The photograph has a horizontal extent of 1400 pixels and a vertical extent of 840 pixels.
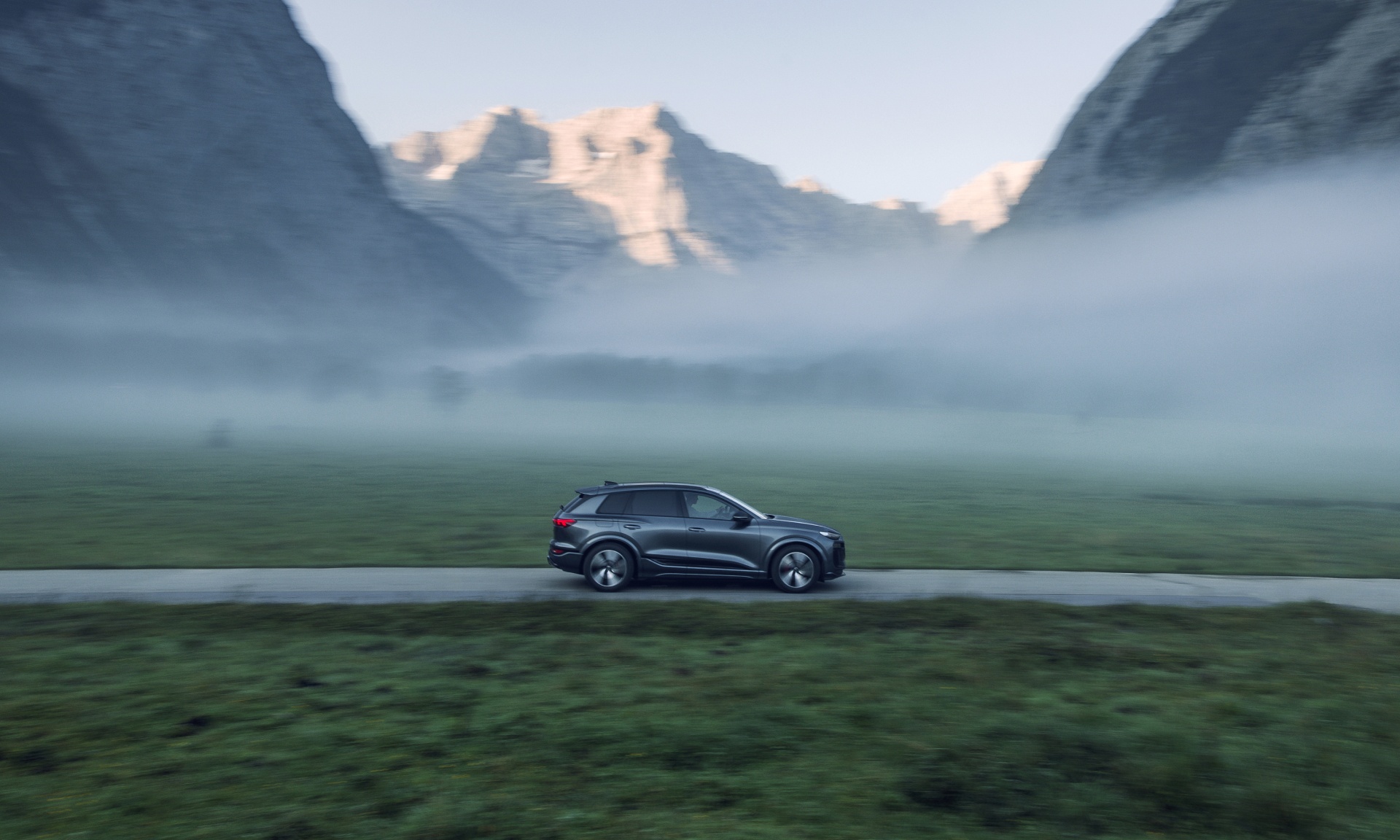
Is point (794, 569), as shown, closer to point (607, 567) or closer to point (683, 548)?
point (683, 548)

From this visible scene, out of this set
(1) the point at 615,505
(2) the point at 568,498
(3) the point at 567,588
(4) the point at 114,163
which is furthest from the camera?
(4) the point at 114,163

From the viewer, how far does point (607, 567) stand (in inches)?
508

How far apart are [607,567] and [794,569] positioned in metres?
2.55

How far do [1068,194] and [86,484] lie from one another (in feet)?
548

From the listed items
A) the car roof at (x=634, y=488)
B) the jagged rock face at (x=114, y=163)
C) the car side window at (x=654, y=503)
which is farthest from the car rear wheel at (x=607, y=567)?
the jagged rock face at (x=114, y=163)

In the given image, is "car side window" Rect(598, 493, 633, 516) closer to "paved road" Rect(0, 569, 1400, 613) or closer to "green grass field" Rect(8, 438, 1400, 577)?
"paved road" Rect(0, 569, 1400, 613)

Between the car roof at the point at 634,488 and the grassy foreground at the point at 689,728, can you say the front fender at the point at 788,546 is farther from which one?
the grassy foreground at the point at 689,728

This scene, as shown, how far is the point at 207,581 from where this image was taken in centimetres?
1355

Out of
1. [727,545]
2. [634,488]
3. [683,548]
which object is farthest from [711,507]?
[634,488]

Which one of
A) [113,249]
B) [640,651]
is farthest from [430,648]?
[113,249]

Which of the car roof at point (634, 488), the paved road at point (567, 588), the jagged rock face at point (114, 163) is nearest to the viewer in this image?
Result: the paved road at point (567, 588)

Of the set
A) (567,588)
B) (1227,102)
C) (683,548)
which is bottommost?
(567,588)

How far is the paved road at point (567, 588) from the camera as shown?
12.5m

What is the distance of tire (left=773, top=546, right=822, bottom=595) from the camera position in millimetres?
12930
